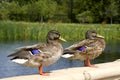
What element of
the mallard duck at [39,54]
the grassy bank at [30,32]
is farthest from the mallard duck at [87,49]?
the grassy bank at [30,32]

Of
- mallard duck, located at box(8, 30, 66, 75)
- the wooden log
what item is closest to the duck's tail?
mallard duck, located at box(8, 30, 66, 75)

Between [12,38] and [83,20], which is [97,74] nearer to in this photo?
[12,38]

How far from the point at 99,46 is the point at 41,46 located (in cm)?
121

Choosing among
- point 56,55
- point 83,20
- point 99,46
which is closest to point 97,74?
point 56,55

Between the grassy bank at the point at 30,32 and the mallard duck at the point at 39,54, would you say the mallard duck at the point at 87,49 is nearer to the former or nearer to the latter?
the mallard duck at the point at 39,54

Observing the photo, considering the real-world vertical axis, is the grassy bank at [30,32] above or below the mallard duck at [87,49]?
below

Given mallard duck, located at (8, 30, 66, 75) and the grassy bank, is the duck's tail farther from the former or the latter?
Result: the grassy bank

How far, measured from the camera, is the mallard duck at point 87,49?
5.02 m

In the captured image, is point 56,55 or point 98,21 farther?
point 98,21

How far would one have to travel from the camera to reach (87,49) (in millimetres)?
5184

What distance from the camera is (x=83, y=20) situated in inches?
1642

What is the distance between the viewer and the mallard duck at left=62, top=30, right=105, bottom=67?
16.5 ft

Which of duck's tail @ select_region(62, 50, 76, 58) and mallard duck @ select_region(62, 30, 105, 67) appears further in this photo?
mallard duck @ select_region(62, 30, 105, 67)

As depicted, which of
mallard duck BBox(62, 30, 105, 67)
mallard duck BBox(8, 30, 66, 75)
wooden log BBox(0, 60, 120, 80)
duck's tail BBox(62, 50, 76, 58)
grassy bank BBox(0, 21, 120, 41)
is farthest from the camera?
grassy bank BBox(0, 21, 120, 41)
